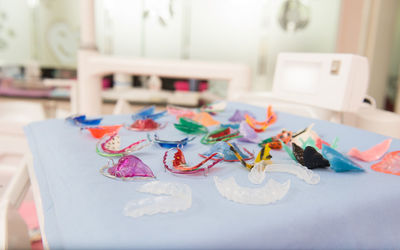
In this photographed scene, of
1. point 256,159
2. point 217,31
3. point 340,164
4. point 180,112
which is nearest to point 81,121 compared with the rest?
point 180,112

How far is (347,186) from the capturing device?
0.42 metres

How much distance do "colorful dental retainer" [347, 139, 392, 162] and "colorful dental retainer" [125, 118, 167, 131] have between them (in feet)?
1.27

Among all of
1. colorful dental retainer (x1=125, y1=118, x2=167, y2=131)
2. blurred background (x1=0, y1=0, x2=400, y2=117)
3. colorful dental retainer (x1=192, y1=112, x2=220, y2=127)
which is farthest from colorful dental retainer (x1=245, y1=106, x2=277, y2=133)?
blurred background (x1=0, y1=0, x2=400, y2=117)

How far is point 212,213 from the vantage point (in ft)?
1.08

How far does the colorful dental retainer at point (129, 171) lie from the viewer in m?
0.42

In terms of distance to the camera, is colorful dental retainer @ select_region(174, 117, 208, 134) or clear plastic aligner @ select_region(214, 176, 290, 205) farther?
colorful dental retainer @ select_region(174, 117, 208, 134)

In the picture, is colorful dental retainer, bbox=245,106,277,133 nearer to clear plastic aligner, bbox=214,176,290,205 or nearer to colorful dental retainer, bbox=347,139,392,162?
colorful dental retainer, bbox=347,139,392,162

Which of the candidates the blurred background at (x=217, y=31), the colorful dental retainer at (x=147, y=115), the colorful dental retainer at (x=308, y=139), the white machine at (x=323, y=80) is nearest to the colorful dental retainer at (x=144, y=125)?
the colorful dental retainer at (x=147, y=115)

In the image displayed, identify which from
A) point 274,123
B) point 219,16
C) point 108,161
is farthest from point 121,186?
point 219,16

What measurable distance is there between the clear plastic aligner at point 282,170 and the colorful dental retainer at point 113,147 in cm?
20

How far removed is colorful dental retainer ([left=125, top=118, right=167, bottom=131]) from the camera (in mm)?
695

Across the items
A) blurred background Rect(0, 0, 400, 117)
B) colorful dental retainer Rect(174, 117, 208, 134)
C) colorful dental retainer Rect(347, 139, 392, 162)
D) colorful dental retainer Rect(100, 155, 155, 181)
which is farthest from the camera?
blurred background Rect(0, 0, 400, 117)

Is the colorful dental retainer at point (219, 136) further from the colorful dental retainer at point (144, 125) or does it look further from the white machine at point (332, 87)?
the white machine at point (332, 87)

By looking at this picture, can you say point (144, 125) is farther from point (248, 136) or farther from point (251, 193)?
point (251, 193)
